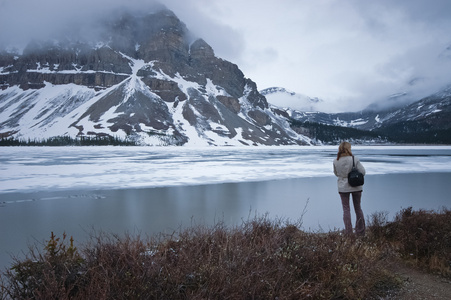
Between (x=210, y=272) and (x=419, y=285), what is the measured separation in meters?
3.49

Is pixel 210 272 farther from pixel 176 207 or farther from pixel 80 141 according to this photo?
pixel 80 141

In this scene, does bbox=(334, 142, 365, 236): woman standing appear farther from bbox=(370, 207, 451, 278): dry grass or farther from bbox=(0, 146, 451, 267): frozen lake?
bbox=(0, 146, 451, 267): frozen lake

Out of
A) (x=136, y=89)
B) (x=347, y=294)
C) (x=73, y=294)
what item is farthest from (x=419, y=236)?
(x=136, y=89)

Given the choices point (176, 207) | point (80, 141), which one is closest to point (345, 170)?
point (176, 207)

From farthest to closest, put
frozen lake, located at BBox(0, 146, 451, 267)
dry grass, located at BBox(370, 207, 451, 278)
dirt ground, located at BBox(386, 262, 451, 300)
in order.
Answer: frozen lake, located at BBox(0, 146, 451, 267)
dry grass, located at BBox(370, 207, 451, 278)
dirt ground, located at BBox(386, 262, 451, 300)

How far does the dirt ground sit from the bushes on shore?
218mm

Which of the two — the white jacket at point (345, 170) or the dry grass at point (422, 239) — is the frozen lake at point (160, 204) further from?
the dry grass at point (422, 239)

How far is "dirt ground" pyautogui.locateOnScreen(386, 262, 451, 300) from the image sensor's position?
14.0ft

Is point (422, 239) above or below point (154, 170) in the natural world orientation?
above

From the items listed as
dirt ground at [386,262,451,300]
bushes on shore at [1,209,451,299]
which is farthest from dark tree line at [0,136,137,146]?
dirt ground at [386,262,451,300]

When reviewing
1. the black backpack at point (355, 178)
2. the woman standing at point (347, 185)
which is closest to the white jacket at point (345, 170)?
the woman standing at point (347, 185)

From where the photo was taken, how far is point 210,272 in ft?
12.3

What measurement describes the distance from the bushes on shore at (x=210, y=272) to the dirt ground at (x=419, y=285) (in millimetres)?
218

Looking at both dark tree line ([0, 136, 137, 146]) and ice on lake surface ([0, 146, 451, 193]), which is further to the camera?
dark tree line ([0, 136, 137, 146])
